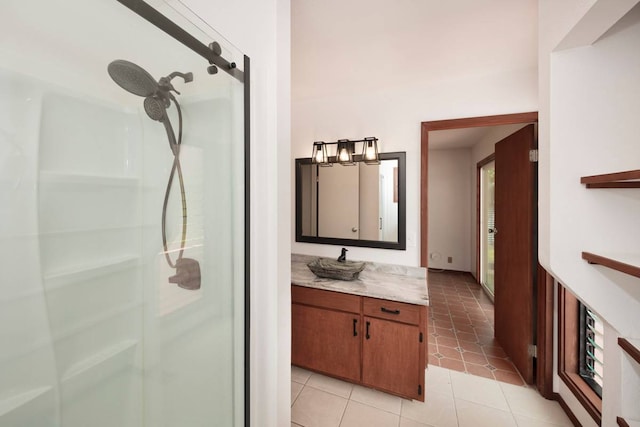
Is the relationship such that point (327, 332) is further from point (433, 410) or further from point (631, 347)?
point (631, 347)

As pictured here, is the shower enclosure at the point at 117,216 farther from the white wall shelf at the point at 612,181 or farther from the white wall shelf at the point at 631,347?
the white wall shelf at the point at 631,347

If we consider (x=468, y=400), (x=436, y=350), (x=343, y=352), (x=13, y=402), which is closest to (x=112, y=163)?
(x=13, y=402)

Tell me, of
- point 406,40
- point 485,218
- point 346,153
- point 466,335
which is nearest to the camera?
point 406,40

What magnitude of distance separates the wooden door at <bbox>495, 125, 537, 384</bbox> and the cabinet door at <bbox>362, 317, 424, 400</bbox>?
1015mm

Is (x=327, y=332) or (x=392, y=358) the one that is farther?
(x=327, y=332)

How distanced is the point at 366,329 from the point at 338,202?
3.80 ft

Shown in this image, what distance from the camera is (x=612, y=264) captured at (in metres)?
0.91

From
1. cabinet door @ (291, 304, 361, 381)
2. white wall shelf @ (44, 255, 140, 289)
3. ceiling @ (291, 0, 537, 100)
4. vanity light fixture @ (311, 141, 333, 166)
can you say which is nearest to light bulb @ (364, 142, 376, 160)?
vanity light fixture @ (311, 141, 333, 166)

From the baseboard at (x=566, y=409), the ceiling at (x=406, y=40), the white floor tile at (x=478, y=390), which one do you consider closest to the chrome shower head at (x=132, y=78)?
the ceiling at (x=406, y=40)

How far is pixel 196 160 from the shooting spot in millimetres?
819

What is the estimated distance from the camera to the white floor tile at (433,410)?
5.54 ft

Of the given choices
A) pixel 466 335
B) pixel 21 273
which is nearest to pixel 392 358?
pixel 466 335

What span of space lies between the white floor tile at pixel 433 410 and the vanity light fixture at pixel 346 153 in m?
1.90

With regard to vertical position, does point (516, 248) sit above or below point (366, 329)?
above
